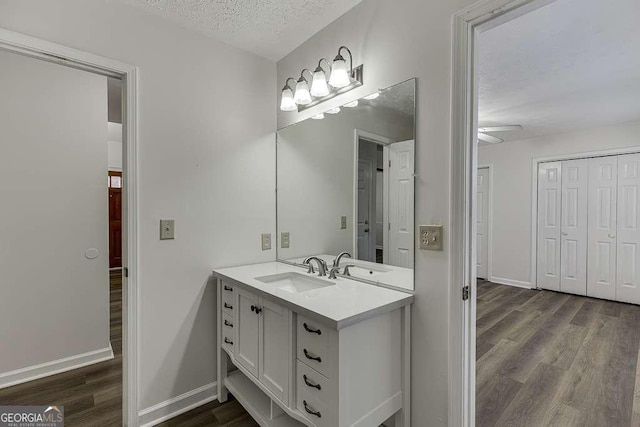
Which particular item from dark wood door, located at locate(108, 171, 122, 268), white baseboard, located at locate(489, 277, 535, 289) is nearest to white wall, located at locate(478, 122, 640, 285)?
white baseboard, located at locate(489, 277, 535, 289)

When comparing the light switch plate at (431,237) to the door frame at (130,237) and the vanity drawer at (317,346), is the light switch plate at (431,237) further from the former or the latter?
the door frame at (130,237)

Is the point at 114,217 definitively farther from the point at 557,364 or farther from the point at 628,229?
the point at 628,229

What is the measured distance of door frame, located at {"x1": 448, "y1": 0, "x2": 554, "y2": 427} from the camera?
123cm

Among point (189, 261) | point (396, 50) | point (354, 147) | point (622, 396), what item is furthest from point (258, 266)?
point (622, 396)

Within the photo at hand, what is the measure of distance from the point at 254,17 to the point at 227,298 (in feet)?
5.47

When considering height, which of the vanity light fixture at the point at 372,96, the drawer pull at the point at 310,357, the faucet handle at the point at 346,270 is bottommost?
the drawer pull at the point at 310,357

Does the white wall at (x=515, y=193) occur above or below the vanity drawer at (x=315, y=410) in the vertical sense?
above

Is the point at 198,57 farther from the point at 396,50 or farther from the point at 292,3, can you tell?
the point at 396,50

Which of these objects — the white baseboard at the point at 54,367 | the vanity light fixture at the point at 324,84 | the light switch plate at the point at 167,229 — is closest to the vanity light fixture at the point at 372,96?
the vanity light fixture at the point at 324,84

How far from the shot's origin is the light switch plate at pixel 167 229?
→ 175 centimetres

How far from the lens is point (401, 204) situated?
4.93ft

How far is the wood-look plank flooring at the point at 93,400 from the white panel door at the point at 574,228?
15.5 ft

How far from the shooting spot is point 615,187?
386 centimetres

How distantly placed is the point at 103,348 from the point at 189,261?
1397 mm
